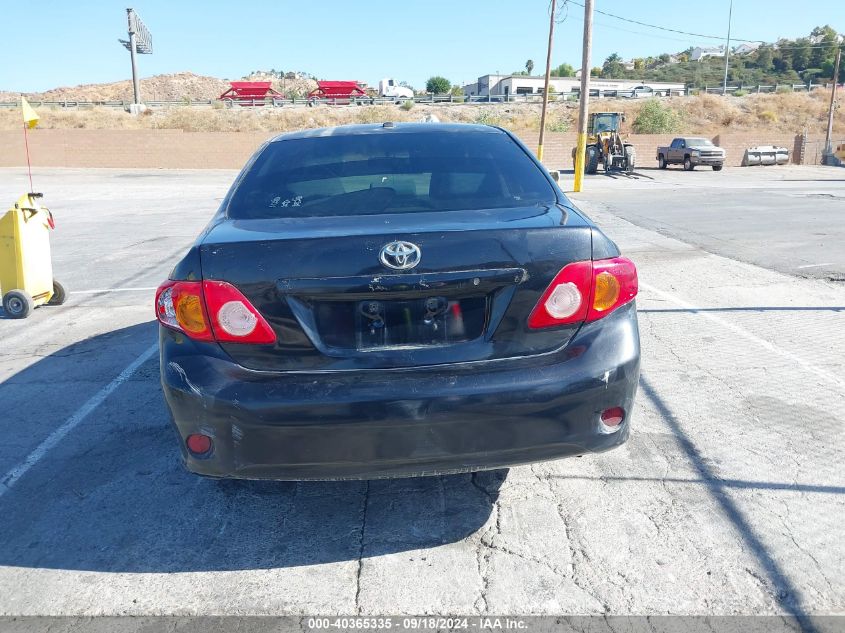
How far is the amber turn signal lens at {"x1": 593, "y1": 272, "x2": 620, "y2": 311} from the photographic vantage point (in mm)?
2805

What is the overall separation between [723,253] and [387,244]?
851cm

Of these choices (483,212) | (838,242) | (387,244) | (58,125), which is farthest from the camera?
(58,125)

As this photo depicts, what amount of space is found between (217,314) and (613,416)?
1.52m

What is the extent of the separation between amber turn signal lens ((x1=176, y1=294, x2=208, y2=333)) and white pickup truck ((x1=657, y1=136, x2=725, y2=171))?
37612 mm

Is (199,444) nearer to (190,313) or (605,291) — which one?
(190,313)

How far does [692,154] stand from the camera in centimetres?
3678

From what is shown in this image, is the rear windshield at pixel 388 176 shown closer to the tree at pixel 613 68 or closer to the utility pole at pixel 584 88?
the utility pole at pixel 584 88

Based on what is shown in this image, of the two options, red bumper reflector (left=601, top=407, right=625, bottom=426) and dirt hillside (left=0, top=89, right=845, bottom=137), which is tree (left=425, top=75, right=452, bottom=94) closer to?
dirt hillside (left=0, top=89, right=845, bottom=137)

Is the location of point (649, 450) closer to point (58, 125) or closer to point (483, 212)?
point (483, 212)

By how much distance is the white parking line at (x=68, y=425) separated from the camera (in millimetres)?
3705

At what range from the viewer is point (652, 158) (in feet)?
149

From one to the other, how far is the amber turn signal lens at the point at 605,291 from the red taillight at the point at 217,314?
1218 mm

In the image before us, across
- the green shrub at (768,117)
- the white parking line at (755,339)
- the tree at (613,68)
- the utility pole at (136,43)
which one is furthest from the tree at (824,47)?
the white parking line at (755,339)

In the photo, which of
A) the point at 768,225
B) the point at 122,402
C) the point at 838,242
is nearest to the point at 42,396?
the point at 122,402
